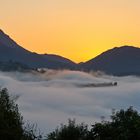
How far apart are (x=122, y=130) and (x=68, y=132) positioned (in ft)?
27.3

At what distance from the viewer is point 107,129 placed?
54.8 m

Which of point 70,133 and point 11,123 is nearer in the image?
point 11,123

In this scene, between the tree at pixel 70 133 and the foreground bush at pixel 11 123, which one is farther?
the tree at pixel 70 133

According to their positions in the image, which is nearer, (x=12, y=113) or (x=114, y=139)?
(x=114, y=139)

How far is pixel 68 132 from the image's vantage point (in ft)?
194

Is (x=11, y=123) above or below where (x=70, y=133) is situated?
above

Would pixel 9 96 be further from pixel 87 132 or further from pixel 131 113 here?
pixel 131 113

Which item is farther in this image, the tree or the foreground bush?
the tree

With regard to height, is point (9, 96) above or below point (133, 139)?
above

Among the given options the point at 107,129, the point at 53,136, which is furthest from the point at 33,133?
the point at 107,129

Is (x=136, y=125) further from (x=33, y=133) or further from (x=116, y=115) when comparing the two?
(x=33, y=133)

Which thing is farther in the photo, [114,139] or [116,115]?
[116,115]

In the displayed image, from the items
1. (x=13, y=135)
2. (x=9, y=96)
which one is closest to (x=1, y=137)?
(x=13, y=135)

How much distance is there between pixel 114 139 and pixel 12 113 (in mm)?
12508
